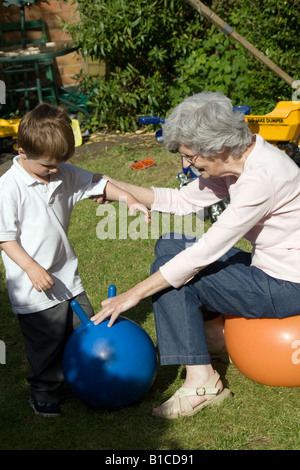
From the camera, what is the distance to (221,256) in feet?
9.56

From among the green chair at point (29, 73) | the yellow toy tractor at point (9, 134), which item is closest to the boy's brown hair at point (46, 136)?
the yellow toy tractor at point (9, 134)

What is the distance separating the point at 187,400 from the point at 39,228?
1094 millimetres

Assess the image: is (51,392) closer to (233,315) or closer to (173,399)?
(173,399)

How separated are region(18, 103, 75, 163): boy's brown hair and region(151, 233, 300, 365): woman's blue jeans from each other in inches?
33.1

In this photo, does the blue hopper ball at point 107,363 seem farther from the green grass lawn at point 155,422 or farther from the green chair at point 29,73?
the green chair at point 29,73

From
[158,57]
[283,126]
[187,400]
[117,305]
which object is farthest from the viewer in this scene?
[158,57]

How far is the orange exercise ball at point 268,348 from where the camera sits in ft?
9.55

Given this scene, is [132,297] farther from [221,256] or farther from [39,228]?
[39,228]

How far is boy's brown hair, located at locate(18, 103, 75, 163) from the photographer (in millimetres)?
2793

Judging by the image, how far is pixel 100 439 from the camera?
111 inches

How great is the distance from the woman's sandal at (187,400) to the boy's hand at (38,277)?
831mm

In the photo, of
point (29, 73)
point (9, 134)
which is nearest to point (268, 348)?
point (9, 134)
